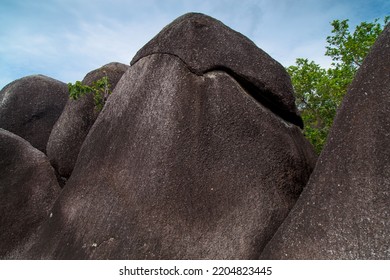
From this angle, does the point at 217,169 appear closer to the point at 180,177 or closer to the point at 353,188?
the point at 180,177

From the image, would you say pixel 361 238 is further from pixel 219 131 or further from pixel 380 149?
pixel 219 131

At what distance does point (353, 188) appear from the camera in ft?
11.4

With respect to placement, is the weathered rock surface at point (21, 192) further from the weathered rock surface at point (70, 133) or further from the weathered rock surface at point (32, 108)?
the weathered rock surface at point (32, 108)

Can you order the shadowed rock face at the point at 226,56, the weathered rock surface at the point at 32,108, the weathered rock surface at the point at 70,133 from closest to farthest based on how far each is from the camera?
the shadowed rock face at the point at 226,56 < the weathered rock surface at the point at 70,133 < the weathered rock surface at the point at 32,108

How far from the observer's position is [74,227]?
4.73 m

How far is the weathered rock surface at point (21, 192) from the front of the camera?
20.1ft

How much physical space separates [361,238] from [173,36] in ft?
12.7

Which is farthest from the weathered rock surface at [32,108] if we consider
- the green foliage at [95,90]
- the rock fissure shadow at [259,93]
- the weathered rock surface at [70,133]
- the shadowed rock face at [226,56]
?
Result: the rock fissure shadow at [259,93]

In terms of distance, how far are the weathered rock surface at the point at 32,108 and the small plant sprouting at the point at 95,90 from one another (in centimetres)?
169

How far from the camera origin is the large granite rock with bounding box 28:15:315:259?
14.0 ft

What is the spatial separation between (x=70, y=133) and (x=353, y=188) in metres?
5.32

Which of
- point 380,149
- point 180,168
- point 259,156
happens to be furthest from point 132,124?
point 380,149

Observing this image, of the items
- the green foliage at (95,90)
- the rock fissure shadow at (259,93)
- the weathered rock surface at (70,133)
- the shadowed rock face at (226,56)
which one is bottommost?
the weathered rock surface at (70,133)

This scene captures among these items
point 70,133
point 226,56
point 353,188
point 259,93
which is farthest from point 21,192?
point 353,188
